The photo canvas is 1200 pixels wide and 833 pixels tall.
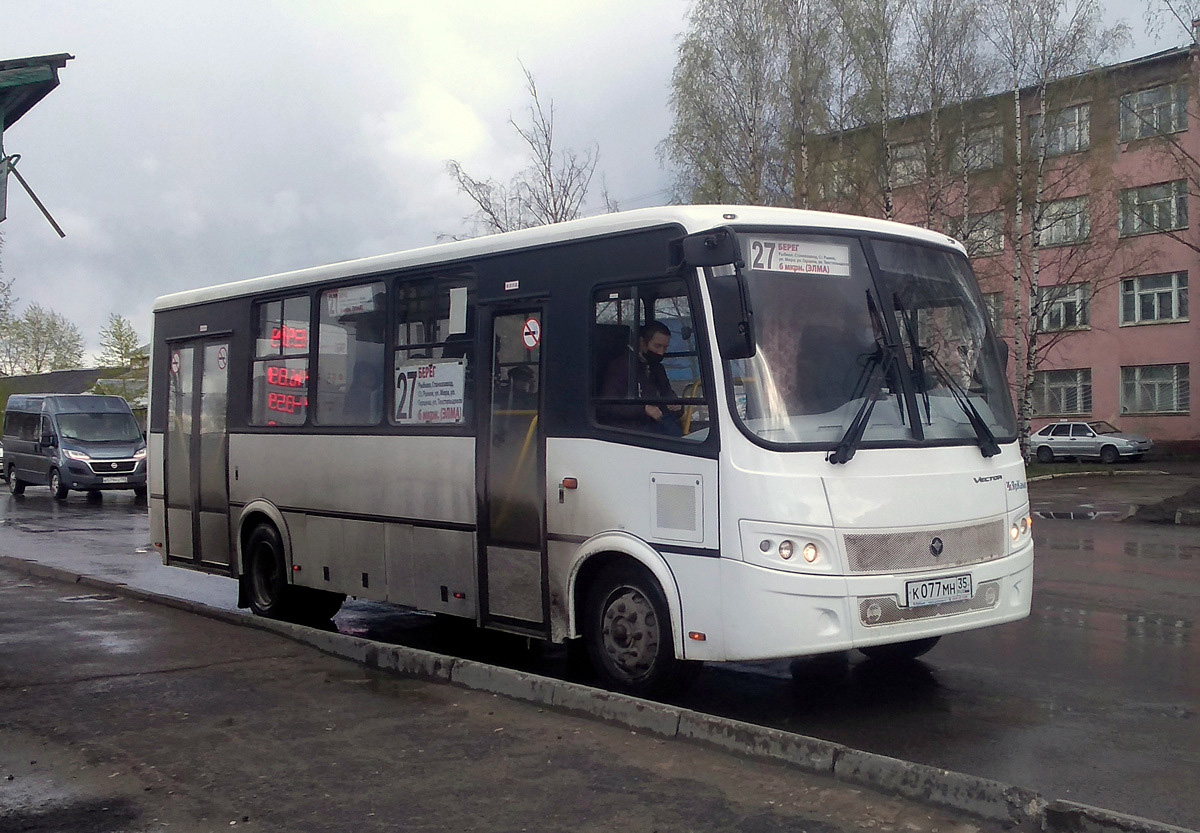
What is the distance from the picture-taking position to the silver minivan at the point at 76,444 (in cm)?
2894

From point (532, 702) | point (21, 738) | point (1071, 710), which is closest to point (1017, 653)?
point (1071, 710)

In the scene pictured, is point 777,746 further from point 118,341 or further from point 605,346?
point 118,341

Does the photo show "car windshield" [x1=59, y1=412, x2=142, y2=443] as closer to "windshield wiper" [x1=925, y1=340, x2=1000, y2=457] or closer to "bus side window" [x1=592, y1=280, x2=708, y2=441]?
"bus side window" [x1=592, y1=280, x2=708, y2=441]

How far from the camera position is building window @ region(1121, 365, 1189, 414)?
44.7 meters

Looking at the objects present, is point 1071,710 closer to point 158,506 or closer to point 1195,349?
point 158,506

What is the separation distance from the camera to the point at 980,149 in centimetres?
3400

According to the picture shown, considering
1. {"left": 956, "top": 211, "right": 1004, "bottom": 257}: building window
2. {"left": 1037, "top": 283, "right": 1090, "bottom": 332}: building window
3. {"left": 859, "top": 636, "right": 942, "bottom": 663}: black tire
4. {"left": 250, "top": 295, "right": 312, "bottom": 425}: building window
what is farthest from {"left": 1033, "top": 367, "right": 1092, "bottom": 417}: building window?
{"left": 859, "top": 636, "right": 942, "bottom": 663}: black tire

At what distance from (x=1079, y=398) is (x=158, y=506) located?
139ft

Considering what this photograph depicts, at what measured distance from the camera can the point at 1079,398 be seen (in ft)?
156

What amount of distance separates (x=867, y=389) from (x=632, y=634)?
195 cm

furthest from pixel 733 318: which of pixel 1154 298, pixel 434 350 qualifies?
pixel 1154 298

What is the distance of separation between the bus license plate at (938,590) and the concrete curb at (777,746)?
135 cm

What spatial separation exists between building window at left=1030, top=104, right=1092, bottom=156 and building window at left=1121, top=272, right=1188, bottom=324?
10324 millimetres

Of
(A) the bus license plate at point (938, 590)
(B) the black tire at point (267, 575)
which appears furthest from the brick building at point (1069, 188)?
(A) the bus license plate at point (938, 590)
